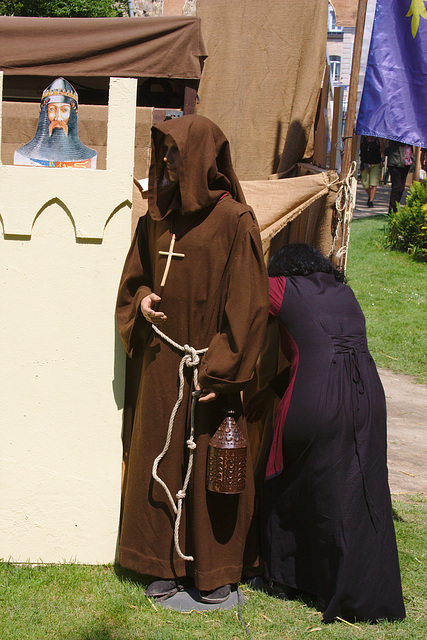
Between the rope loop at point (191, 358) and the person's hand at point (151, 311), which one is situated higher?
the person's hand at point (151, 311)

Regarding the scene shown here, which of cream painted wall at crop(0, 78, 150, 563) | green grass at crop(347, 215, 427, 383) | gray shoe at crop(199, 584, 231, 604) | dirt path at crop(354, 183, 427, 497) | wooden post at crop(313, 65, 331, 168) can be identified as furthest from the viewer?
green grass at crop(347, 215, 427, 383)

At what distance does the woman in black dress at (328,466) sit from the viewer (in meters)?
2.98

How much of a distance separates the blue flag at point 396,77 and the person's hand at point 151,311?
2199mm

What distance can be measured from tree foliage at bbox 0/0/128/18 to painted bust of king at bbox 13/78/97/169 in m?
15.8

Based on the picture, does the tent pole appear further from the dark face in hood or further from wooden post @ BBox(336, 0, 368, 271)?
the dark face in hood

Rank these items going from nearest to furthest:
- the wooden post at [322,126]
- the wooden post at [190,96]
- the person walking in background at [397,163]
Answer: the wooden post at [190,96] < the wooden post at [322,126] < the person walking in background at [397,163]

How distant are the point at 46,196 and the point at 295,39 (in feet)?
11.7

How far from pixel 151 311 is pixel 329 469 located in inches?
41.6

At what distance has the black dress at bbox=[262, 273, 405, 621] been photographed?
117 inches

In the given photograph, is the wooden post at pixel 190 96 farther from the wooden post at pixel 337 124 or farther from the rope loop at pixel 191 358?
the rope loop at pixel 191 358

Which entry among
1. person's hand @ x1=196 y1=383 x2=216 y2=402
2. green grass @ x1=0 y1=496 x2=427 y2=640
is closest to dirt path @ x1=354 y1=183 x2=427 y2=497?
green grass @ x1=0 y1=496 x2=427 y2=640

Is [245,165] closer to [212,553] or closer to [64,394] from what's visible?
[64,394]

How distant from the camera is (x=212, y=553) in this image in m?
3.00

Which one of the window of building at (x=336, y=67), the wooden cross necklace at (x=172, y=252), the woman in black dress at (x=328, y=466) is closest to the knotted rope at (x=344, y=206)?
the woman in black dress at (x=328, y=466)
